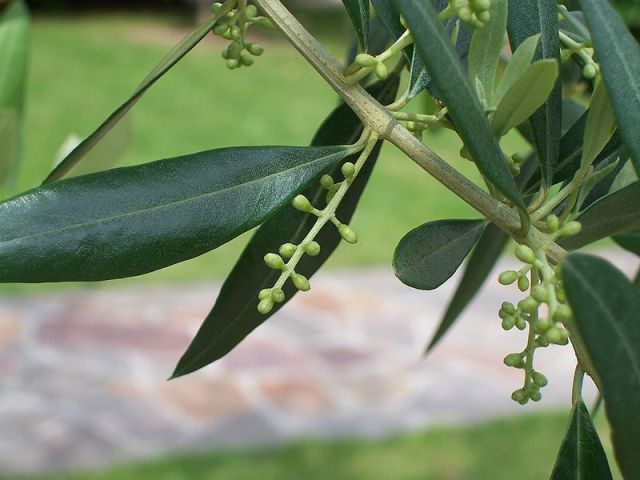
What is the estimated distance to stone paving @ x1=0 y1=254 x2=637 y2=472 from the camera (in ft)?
10.7

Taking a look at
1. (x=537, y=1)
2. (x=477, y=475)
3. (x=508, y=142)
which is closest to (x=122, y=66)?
(x=508, y=142)

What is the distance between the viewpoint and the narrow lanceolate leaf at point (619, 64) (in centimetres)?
43

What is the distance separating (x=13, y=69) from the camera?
3.07 ft

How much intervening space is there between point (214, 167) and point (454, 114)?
0.13 m

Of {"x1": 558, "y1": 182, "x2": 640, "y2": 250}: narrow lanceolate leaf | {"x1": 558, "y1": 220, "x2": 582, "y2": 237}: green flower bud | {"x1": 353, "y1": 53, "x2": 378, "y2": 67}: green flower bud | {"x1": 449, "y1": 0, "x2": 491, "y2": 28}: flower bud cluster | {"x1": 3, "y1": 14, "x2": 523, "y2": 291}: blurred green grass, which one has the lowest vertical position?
{"x1": 558, "y1": 220, "x2": 582, "y2": 237}: green flower bud

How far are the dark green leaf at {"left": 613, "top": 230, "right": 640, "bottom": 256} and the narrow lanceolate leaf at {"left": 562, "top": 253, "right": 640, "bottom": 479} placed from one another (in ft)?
0.93

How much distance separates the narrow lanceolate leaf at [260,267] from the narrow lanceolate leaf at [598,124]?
14 cm

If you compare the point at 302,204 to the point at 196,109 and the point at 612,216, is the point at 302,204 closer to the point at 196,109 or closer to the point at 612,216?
the point at 612,216

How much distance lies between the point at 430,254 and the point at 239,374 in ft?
10.7

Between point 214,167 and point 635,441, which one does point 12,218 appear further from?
point 635,441

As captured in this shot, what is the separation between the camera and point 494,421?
3.26 meters

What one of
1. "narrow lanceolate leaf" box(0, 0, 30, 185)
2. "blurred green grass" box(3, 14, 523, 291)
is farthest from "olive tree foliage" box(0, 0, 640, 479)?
"blurred green grass" box(3, 14, 523, 291)

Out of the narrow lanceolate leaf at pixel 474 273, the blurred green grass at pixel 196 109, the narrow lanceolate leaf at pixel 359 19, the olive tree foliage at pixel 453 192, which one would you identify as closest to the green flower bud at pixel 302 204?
the olive tree foliage at pixel 453 192

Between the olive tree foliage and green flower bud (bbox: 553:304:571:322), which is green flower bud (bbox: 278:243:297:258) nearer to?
the olive tree foliage
